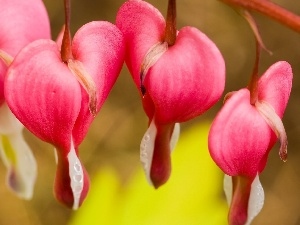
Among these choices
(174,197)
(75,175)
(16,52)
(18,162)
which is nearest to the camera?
(75,175)

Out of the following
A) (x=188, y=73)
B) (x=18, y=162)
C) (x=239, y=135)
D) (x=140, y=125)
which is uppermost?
(x=188, y=73)

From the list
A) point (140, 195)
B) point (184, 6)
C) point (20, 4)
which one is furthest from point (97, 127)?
point (20, 4)

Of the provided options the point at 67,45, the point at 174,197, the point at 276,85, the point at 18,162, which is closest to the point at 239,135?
the point at 276,85

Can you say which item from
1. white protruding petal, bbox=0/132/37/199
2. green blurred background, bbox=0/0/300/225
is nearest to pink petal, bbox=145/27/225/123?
white protruding petal, bbox=0/132/37/199

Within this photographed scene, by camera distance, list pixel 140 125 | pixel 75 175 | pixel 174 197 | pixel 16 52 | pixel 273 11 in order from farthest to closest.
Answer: pixel 140 125 → pixel 174 197 → pixel 16 52 → pixel 75 175 → pixel 273 11

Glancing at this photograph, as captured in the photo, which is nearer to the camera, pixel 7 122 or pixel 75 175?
pixel 75 175

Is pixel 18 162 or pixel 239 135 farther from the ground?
pixel 239 135

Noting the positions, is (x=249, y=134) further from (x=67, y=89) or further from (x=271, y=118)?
(x=67, y=89)
